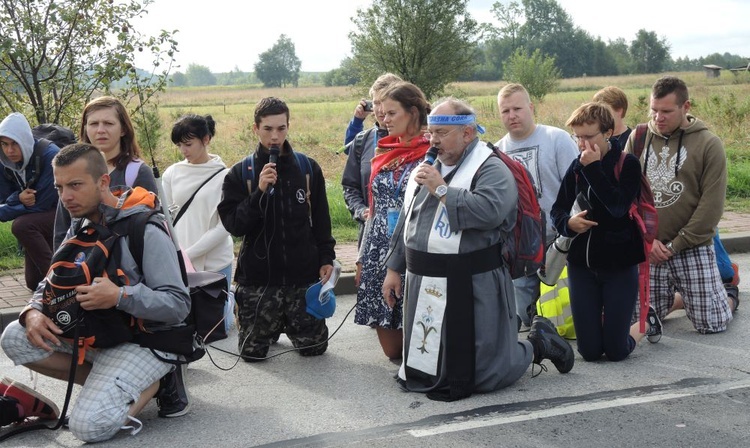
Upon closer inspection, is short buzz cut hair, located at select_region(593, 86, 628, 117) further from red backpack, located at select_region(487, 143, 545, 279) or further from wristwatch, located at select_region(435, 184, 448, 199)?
wristwatch, located at select_region(435, 184, 448, 199)

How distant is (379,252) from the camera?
6523 mm

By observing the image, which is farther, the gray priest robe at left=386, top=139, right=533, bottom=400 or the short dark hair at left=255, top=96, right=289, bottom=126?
the short dark hair at left=255, top=96, right=289, bottom=126

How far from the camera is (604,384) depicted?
5.92m

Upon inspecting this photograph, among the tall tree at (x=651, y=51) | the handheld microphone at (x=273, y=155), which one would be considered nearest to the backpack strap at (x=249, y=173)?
the handheld microphone at (x=273, y=155)

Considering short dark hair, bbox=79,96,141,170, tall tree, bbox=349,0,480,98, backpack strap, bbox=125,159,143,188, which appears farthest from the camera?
tall tree, bbox=349,0,480,98

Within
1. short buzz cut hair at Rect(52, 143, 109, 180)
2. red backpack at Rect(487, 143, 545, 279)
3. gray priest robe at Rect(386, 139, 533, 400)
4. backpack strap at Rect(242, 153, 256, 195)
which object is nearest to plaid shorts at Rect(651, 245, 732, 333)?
red backpack at Rect(487, 143, 545, 279)

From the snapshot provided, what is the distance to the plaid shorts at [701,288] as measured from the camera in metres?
7.08

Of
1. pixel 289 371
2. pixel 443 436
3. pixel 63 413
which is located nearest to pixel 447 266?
pixel 443 436

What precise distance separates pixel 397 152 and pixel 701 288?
2632 millimetres

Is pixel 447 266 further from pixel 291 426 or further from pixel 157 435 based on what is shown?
pixel 157 435

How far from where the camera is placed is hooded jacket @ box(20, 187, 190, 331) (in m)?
4.99

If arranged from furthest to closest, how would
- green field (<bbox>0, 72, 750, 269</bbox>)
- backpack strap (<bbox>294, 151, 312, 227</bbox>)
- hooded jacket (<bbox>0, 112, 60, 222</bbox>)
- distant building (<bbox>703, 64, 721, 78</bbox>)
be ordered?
distant building (<bbox>703, 64, 721, 78</bbox>), green field (<bbox>0, 72, 750, 269</bbox>), hooded jacket (<bbox>0, 112, 60, 222</bbox>), backpack strap (<bbox>294, 151, 312, 227</bbox>)

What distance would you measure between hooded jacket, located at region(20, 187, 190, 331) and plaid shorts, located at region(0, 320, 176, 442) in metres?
0.19

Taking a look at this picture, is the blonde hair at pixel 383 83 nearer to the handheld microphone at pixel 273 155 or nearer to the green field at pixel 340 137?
the handheld microphone at pixel 273 155
